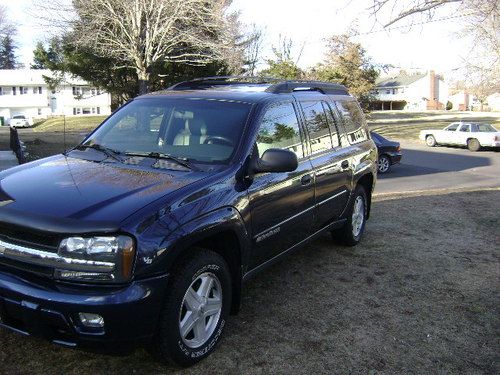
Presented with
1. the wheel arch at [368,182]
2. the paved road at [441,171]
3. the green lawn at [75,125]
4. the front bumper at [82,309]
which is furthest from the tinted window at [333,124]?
the green lawn at [75,125]

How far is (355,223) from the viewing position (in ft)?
19.9

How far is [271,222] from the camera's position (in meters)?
3.91

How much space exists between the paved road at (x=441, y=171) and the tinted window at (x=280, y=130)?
7.57 m

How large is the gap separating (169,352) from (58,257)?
2.93ft

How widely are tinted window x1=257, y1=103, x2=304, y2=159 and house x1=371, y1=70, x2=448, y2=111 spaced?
9371 centimetres

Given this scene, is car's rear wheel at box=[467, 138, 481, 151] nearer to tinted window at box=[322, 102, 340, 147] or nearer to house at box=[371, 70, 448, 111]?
tinted window at box=[322, 102, 340, 147]

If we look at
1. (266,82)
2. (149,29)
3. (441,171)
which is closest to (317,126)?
(266,82)

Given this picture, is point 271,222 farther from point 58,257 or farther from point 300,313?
point 58,257

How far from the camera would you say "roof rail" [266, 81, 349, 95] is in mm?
4480

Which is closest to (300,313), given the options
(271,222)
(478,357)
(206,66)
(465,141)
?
(271,222)

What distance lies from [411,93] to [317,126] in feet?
319

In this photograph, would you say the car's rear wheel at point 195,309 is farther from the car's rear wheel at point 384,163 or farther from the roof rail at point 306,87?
the car's rear wheel at point 384,163

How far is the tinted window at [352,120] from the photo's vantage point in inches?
223

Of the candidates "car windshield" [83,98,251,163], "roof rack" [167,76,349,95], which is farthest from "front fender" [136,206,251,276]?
"roof rack" [167,76,349,95]
